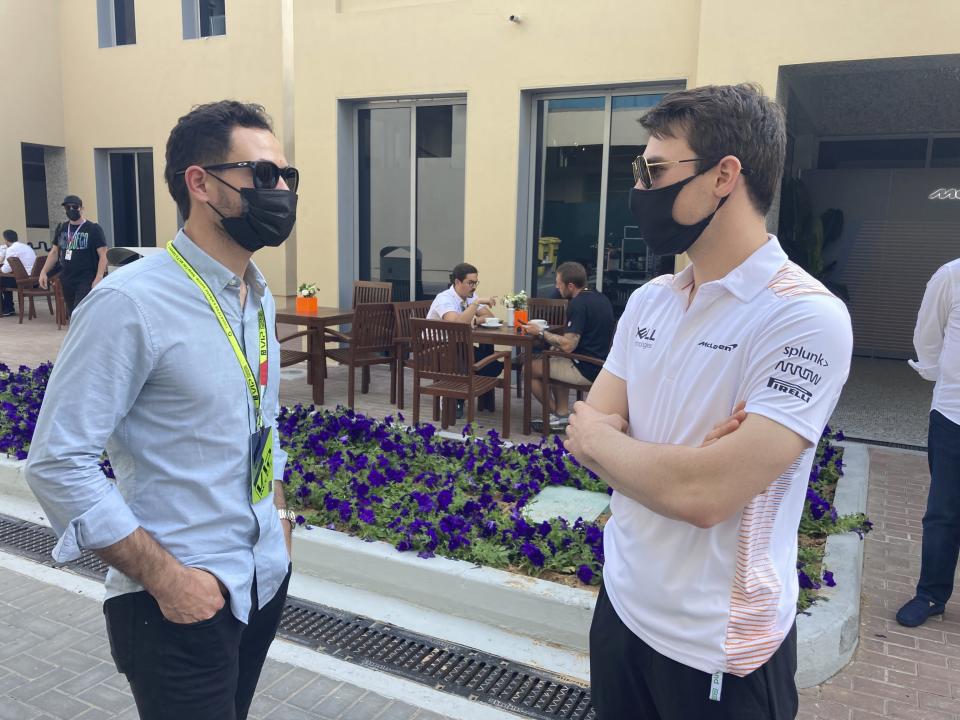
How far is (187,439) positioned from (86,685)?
2.11 metres

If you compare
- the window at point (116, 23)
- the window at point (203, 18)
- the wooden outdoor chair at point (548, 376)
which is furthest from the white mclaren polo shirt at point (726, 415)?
the window at point (116, 23)

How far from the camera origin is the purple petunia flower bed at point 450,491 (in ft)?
12.4

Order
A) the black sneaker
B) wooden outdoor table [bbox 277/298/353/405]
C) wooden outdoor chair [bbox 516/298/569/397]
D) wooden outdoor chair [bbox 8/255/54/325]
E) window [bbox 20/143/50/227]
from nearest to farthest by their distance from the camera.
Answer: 1. the black sneaker
2. wooden outdoor table [bbox 277/298/353/405]
3. wooden outdoor chair [bbox 516/298/569/397]
4. wooden outdoor chair [bbox 8/255/54/325]
5. window [bbox 20/143/50/227]

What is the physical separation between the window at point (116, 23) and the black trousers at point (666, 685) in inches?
651

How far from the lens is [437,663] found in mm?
3232

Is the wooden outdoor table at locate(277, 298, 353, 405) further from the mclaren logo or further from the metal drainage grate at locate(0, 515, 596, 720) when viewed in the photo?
the mclaren logo

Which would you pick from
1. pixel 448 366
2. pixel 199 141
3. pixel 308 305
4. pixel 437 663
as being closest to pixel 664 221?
pixel 199 141

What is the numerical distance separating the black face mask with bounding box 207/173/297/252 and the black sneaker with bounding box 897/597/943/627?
3391 millimetres

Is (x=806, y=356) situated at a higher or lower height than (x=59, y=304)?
higher

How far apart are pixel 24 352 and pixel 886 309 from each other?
13381mm

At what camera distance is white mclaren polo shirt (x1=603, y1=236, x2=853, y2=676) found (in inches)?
54.6

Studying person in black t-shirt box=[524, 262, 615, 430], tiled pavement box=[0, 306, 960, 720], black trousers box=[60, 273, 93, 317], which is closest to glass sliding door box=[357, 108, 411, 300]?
black trousers box=[60, 273, 93, 317]

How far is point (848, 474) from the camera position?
5.41m

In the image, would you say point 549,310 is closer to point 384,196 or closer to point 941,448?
point 384,196
